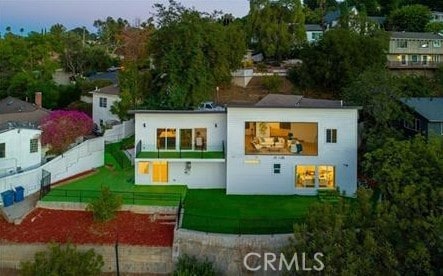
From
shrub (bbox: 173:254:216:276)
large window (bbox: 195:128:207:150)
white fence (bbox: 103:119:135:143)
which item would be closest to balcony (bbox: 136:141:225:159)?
large window (bbox: 195:128:207:150)

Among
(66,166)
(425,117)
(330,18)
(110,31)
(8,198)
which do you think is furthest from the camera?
(110,31)

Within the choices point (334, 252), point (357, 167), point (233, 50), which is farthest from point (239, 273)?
point (233, 50)

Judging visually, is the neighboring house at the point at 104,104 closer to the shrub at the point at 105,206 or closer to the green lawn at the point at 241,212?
the green lawn at the point at 241,212

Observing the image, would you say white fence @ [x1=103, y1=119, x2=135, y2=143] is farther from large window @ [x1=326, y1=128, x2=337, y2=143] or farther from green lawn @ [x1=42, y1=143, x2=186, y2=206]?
large window @ [x1=326, y1=128, x2=337, y2=143]

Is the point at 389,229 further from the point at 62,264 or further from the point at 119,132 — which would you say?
the point at 119,132

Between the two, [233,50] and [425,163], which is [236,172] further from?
[233,50]

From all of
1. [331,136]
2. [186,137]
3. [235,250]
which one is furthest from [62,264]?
[331,136]

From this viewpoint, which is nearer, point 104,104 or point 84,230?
point 84,230
